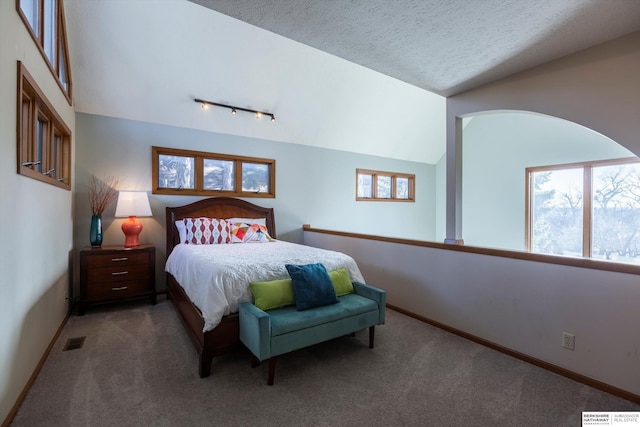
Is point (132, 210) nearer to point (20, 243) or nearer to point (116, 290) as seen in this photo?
point (116, 290)

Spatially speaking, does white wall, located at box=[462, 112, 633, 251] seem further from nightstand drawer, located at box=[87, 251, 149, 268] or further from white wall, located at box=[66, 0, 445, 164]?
nightstand drawer, located at box=[87, 251, 149, 268]

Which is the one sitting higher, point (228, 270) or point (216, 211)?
point (216, 211)

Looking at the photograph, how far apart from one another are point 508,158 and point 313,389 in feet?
18.8

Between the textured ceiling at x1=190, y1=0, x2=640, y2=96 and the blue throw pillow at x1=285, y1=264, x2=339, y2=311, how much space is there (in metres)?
1.85

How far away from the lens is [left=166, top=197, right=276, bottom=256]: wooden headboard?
4023mm

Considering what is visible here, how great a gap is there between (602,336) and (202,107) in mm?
4765

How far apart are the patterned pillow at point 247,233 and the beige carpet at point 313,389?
160 cm

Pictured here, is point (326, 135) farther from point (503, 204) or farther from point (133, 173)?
point (503, 204)

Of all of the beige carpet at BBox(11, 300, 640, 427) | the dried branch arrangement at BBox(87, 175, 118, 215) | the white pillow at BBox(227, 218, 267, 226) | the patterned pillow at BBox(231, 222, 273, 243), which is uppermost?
the dried branch arrangement at BBox(87, 175, 118, 215)

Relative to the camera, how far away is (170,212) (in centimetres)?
405

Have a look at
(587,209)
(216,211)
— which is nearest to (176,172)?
(216,211)

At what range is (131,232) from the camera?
145 inches

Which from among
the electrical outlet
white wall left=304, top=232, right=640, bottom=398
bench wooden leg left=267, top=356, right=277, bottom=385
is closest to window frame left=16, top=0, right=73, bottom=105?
bench wooden leg left=267, top=356, right=277, bottom=385

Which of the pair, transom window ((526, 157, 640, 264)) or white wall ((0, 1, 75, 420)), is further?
transom window ((526, 157, 640, 264))
